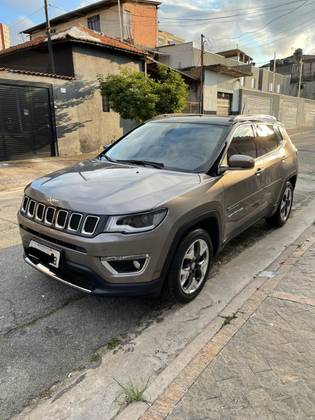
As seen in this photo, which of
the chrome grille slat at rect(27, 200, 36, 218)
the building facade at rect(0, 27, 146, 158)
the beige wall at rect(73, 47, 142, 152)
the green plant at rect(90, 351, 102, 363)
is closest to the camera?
the green plant at rect(90, 351, 102, 363)

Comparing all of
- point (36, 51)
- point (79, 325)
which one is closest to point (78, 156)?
point (36, 51)

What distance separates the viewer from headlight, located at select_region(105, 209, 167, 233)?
8.59ft

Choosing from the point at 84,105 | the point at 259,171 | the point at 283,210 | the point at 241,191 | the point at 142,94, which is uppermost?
the point at 142,94

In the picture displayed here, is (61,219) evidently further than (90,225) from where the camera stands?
Yes

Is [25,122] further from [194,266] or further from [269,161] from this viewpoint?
[194,266]

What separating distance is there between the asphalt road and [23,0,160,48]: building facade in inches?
1051

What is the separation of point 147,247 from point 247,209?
1.88 meters

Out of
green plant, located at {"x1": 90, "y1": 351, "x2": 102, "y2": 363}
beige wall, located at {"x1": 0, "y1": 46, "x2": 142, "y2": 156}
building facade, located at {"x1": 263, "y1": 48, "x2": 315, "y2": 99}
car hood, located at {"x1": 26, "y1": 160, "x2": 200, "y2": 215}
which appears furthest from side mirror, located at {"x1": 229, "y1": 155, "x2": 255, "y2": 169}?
building facade, located at {"x1": 263, "y1": 48, "x2": 315, "y2": 99}

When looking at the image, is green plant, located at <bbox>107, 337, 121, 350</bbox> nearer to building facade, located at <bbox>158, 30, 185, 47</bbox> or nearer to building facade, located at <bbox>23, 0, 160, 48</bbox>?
building facade, located at <bbox>23, 0, 160, 48</bbox>

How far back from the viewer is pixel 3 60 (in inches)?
786

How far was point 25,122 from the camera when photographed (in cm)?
1312

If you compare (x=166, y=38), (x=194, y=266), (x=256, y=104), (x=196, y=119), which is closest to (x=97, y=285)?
(x=194, y=266)

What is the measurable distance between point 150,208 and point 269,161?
261 cm

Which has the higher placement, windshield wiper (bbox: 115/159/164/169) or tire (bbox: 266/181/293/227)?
windshield wiper (bbox: 115/159/164/169)
